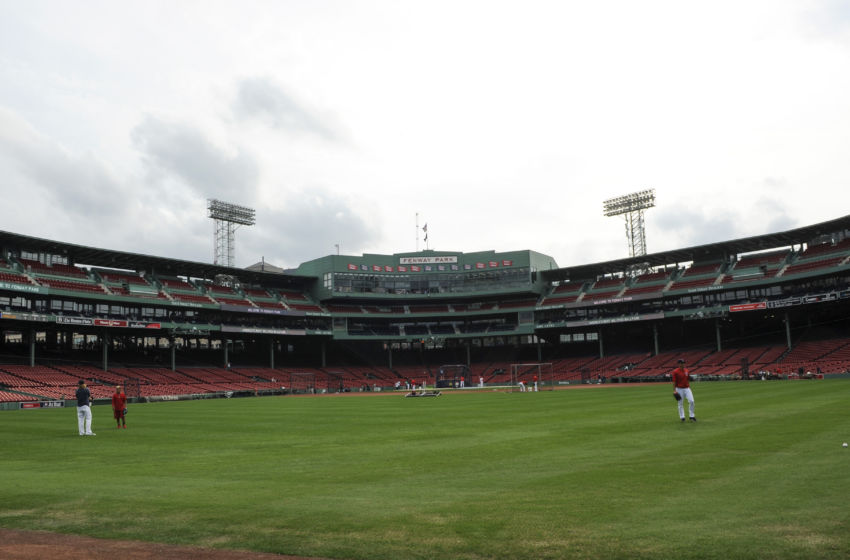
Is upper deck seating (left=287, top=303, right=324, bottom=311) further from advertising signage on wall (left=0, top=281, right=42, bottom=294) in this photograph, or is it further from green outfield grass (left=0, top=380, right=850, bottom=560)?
green outfield grass (left=0, top=380, right=850, bottom=560)

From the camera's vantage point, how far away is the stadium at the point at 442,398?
7.94m

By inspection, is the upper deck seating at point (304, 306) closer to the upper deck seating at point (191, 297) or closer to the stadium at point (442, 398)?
the stadium at point (442, 398)

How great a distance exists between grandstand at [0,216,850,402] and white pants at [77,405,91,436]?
3157 centimetres

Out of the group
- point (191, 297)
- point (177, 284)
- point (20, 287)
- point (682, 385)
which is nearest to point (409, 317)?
point (191, 297)

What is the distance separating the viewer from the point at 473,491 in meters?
9.92

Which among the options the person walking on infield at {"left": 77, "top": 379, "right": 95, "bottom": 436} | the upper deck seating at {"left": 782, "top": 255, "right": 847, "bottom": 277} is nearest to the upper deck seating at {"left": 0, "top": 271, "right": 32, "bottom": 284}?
the person walking on infield at {"left": 77, "top": 379, "right": 95, "bottom": 436}

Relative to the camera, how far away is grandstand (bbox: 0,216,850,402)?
64062mm

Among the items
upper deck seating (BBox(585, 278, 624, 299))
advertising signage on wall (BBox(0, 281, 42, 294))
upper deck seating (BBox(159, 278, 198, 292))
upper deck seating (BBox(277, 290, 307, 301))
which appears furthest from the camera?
upper deck seating (BBox(277, 290, 307, 301))

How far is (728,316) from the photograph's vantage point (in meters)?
73.1

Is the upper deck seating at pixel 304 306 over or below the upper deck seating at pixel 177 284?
below

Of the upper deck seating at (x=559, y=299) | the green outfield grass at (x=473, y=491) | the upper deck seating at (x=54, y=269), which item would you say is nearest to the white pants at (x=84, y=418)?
the green outfield grass at (x=473, y=491)

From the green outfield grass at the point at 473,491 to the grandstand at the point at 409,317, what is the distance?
141 ft

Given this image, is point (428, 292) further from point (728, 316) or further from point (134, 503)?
point (134, 503)

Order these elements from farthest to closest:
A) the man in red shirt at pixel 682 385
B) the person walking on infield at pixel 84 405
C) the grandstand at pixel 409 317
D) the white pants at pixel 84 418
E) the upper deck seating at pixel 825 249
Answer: the upper deck seating at pixel 825 249, the grandstand at pixel 409 317, the white pants at pixel 84 418, the person walking on infield at pixel 84 405, the man in red shirt at pixel 682 385
